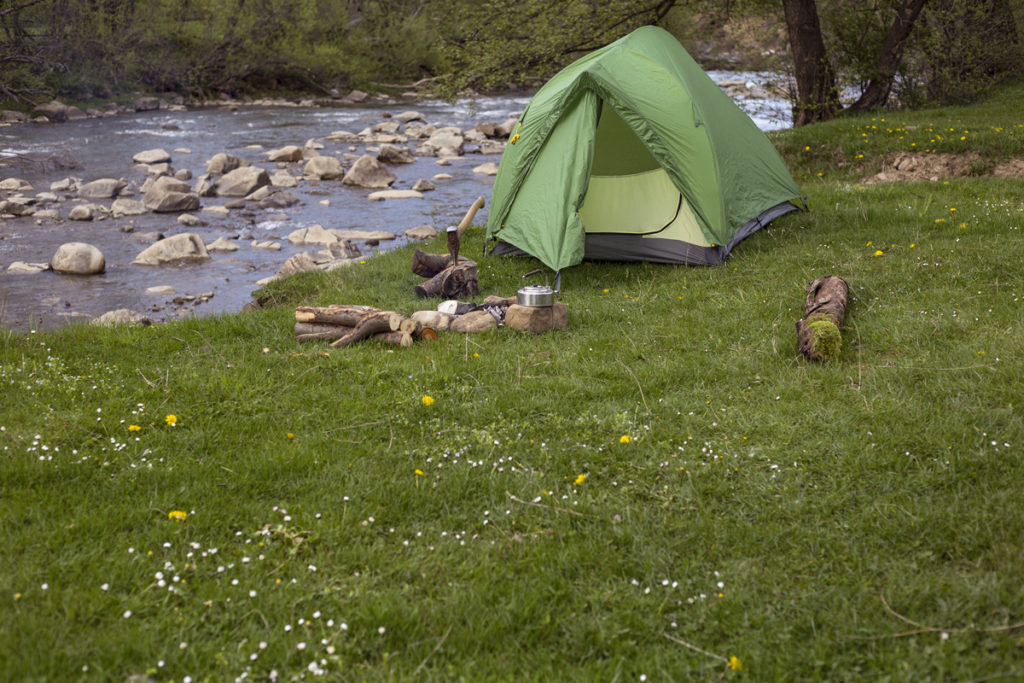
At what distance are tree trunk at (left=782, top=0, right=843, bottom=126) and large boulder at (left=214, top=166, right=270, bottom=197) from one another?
10.9m

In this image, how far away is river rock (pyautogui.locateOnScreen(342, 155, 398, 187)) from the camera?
18281 mm

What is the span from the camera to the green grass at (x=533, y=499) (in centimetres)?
301

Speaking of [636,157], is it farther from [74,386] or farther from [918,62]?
[918,62]

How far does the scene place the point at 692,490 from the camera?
13.2 feet

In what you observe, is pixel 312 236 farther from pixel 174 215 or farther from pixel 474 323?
pixel 474 323

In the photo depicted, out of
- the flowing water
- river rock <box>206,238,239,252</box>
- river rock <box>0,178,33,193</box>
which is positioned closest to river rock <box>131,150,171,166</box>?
the flowing water

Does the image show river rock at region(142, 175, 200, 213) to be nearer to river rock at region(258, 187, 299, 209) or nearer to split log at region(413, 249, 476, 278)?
river rock at region(258, 187, 299, 209)

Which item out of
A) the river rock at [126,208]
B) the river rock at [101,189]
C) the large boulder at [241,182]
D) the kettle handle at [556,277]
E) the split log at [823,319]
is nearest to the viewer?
the split log at [823,319]

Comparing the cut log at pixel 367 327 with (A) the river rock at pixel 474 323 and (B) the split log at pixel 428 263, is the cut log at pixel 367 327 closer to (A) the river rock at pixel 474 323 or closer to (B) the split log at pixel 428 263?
(A) the river rock at pixel 474 323

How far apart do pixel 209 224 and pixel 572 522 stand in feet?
42.1

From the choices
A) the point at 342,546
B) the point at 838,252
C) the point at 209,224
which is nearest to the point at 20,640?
the point at 342,546

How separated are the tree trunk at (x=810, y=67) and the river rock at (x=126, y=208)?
12.2 meters

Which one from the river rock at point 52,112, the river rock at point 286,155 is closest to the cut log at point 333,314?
the river rock at point 286,155

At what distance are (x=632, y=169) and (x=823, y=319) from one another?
4008 mm
